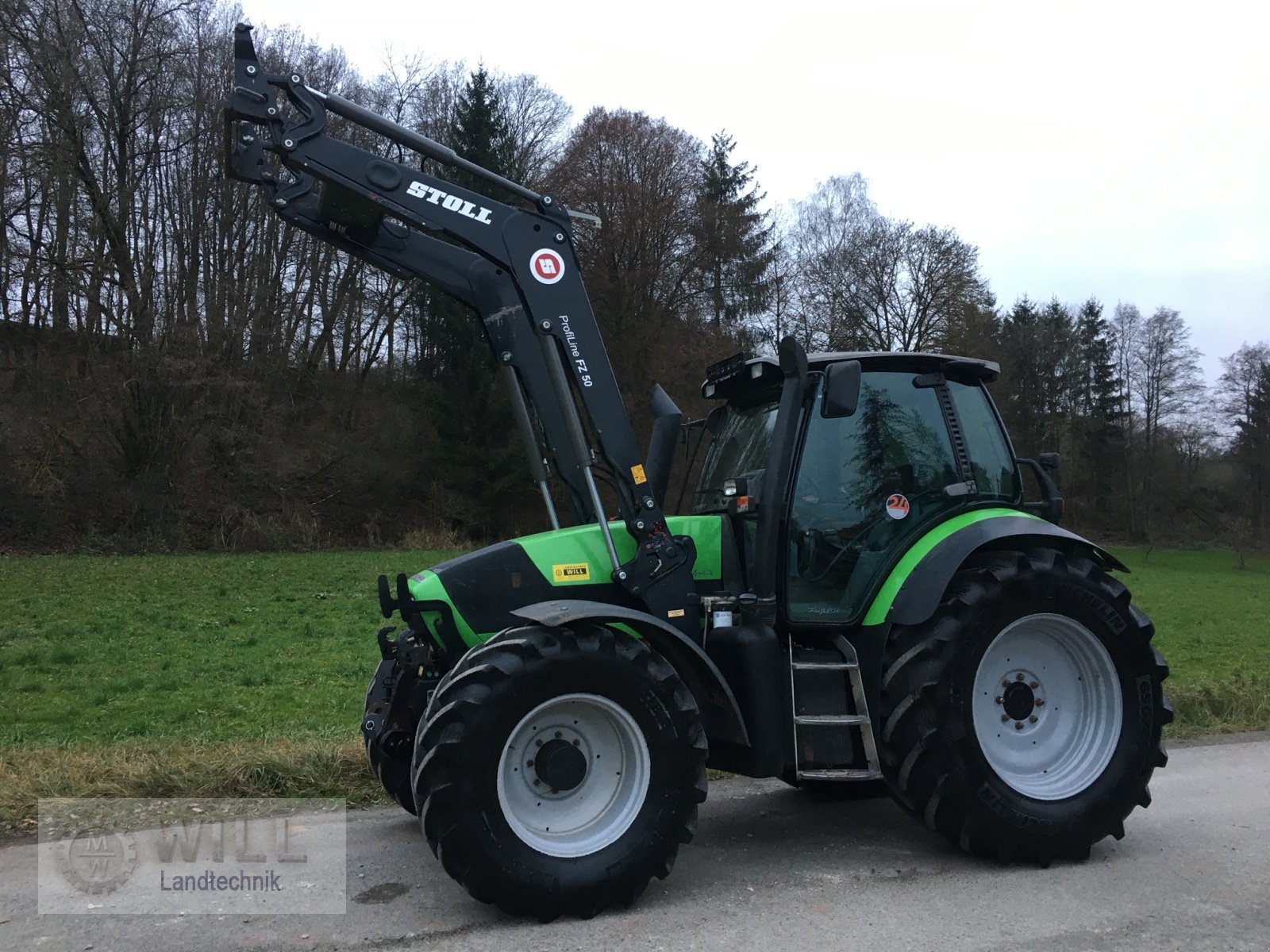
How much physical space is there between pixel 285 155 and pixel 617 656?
2.71m

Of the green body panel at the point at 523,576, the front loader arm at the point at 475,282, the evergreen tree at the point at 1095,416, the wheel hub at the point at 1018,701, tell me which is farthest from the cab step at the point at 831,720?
the evergreen tree at the point at 1095,416

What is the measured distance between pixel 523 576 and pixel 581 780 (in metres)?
1.00

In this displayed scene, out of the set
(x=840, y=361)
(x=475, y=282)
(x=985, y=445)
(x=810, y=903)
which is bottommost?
(x=810, y=903)

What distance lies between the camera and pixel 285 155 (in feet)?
15.3

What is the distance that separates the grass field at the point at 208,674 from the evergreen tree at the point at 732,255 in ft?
55.5

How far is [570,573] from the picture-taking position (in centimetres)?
484

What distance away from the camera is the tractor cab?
5.03m

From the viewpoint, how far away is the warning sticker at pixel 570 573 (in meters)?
4.83

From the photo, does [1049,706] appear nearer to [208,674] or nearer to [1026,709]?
[1026,709]

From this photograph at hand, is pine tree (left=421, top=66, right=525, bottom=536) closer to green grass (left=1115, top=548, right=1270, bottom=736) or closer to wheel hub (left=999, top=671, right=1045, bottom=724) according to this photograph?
green grass (left=1115, top=548, right=1270, bottom=736)

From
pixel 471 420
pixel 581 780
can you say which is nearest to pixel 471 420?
pixel 471 420

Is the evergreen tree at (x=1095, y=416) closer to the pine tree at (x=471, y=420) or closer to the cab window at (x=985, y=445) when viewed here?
the pine tree at (x=471, y=420)

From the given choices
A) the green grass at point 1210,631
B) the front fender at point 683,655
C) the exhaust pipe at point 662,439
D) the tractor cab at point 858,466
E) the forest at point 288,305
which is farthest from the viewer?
the forest at point 288,305

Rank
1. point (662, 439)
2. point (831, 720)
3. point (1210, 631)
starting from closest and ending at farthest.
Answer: point (831, 720), point (662, 439), point (1210, 631)
